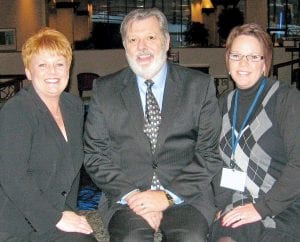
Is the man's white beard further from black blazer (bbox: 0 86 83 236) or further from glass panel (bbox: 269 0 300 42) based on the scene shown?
glass panel (bbox: 269 0 300 42)

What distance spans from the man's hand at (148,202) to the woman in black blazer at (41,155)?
23 centimetres

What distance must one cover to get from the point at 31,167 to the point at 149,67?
711mm

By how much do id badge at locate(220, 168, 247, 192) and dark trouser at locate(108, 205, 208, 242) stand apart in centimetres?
19

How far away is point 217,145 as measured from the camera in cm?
230

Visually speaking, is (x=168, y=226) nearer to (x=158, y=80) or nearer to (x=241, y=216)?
(x=241, y=216)

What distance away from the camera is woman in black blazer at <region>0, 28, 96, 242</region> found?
6.43 ft

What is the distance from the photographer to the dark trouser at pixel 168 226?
202 cm

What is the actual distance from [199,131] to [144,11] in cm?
62

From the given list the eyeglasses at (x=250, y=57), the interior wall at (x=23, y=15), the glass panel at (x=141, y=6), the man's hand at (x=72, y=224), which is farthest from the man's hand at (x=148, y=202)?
the glass panel at (x=141, y=6)

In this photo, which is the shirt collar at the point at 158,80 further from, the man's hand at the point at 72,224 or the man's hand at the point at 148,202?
the man's hand at the point at 72,224

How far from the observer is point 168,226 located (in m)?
2.10

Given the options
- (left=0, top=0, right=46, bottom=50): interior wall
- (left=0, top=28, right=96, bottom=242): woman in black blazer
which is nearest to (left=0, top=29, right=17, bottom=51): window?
(left=0, top=0, right=46, bottom=50): interior wall

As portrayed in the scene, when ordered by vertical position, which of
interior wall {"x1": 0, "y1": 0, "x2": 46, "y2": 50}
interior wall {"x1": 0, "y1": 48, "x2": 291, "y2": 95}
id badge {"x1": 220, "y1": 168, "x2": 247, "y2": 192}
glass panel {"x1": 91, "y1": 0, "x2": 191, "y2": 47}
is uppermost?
glass panel {"x1": 91, "y1": 0, "x2": 191, "y2": 47}

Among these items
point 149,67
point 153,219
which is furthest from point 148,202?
point 149,67
